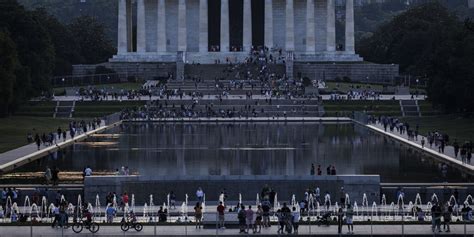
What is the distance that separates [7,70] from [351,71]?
55.6 m

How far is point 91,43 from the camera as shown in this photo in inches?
7362

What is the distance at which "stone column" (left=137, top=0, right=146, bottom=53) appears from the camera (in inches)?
6555

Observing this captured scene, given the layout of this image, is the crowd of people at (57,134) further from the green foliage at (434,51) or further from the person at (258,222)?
the person at (258,222)

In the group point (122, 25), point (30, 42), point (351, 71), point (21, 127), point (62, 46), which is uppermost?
point (122, 25)

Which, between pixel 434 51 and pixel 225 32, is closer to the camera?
pixel 434 51

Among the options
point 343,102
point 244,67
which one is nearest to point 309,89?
point 343,102

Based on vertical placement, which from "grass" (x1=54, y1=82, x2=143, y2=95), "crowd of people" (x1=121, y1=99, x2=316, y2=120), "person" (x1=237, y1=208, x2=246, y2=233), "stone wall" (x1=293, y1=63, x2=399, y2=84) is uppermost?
"stone wall" (x1=293, y1=63, x2=399, y2=84)

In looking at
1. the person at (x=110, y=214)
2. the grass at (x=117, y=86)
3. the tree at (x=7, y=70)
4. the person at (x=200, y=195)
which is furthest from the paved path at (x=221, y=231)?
the grass at (x=117, y=86)

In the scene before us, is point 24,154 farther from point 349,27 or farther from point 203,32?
point 349,27

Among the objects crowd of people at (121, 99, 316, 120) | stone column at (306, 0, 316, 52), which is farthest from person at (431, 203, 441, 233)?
stone column at (306, 0, 316, 52)

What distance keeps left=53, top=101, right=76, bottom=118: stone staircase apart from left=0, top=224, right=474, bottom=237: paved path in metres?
79.8

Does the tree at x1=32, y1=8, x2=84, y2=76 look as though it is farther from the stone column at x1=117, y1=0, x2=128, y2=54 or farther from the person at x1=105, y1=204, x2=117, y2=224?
the person at x1=105, y1=204, x2=117, y2=224

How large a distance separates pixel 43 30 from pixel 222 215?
291ft

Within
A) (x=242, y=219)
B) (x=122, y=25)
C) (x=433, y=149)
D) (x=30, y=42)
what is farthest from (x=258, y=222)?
(x=122, y=25)
